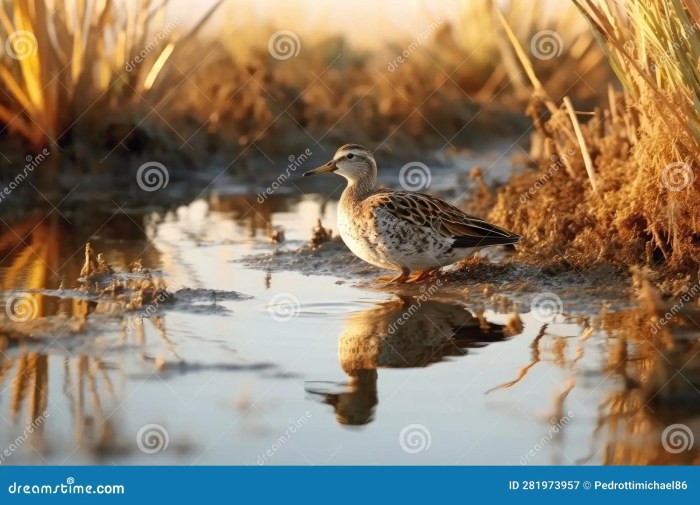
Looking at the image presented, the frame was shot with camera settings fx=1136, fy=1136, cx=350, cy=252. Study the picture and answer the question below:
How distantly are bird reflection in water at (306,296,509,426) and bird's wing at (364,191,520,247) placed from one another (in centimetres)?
62

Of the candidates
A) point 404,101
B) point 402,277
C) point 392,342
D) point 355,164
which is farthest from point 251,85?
point 392,342

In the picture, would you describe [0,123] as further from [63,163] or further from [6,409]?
[6,409]

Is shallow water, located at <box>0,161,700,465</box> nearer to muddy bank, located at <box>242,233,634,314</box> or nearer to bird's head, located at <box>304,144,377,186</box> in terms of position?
muddy bank, located at <box>242,233,634,314</box>

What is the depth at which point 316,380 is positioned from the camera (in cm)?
663

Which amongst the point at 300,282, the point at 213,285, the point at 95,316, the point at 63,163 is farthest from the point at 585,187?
the point at 63,163

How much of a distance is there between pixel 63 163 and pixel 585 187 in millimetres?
7108

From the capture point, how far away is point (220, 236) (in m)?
11.8

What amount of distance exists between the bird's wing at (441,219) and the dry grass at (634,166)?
686 millimetres

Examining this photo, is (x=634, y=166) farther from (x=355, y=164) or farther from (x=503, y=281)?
(x=355, y=164)

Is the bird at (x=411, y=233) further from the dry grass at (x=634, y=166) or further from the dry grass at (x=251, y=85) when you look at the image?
the dry grass at (x=251, y=85)

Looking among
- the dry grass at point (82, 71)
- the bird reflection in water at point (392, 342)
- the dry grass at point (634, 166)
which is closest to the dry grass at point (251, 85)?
the dry grass at point (82, 71)

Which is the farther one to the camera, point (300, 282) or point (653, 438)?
point (300, 282)

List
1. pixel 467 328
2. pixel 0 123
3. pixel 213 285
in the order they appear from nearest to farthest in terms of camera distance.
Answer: pixel 467 328, pixel 213 285, pixel 0 123

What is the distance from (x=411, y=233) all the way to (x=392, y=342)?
1.62 meters
